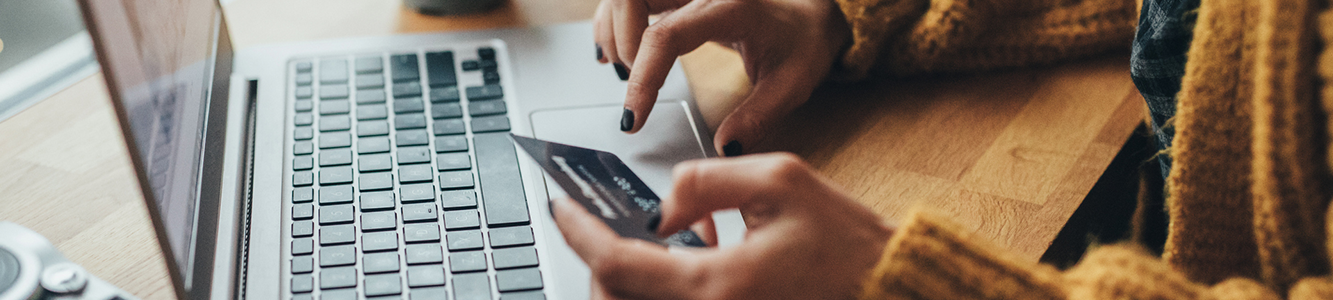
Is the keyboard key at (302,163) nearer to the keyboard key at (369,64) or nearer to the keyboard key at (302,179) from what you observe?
the keyboard key at (302,179)

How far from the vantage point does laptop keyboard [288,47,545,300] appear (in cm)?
41

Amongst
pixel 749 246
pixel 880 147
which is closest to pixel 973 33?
pixel 880 147

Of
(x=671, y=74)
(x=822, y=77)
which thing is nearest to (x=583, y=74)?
(x=671, y=74)

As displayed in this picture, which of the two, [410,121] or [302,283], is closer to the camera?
[302,283]

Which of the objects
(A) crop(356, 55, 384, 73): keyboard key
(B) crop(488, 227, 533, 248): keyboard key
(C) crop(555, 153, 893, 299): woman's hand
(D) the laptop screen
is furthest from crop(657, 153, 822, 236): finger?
(A) crop(356, 55, 384, 73): keyboard key

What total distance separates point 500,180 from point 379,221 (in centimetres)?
7

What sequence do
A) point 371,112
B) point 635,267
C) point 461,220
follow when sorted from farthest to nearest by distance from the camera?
point 371,112 → point 461,220 → point 635,267

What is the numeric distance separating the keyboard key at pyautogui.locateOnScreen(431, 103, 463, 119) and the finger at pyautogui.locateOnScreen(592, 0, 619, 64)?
12cm

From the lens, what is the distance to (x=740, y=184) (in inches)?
14.1

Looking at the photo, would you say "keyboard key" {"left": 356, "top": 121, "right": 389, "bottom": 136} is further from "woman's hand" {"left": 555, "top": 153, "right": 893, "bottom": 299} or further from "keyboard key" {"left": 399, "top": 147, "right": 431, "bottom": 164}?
"woman's hand" {"left": 555, "top": 153, "right": 893, "bottom": 299}

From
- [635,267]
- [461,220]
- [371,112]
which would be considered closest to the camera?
[635,267]

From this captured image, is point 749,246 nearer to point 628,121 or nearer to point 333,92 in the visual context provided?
point 628,121

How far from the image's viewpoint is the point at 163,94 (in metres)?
0.40

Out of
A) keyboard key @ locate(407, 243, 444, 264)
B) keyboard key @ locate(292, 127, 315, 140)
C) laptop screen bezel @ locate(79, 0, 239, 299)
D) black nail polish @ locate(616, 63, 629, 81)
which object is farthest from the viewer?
black nail polish @ locate(616, 63, 629, 81)
